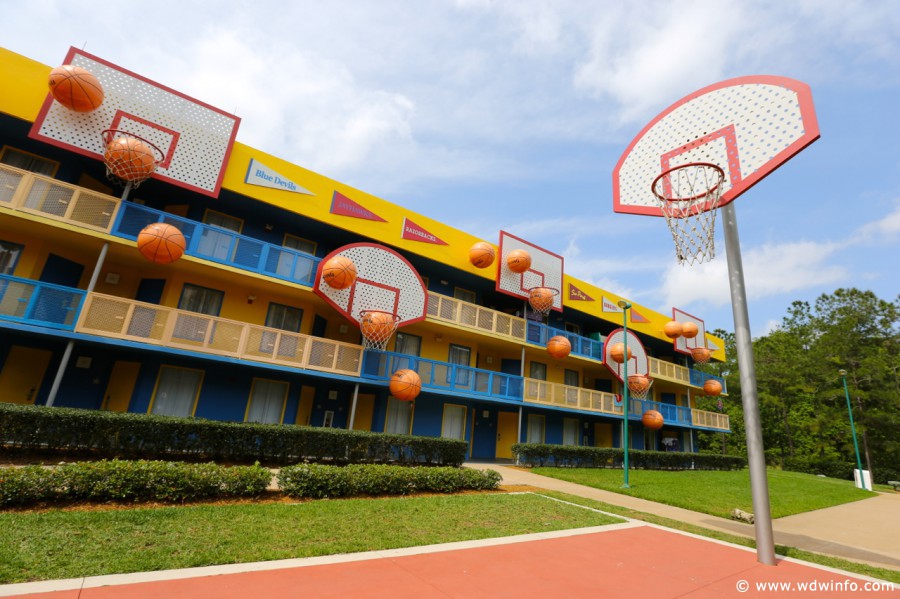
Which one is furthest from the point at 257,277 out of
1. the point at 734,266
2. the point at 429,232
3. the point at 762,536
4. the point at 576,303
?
the point at 576,303

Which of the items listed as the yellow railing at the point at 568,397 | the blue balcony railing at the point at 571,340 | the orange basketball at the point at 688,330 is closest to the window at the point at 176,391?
the yellow railing at the point at 568,397

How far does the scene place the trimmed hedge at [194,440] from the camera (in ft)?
32.4

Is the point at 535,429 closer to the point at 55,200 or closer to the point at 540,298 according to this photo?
the point at 540,298

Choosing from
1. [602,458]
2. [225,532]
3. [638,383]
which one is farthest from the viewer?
[638,383]

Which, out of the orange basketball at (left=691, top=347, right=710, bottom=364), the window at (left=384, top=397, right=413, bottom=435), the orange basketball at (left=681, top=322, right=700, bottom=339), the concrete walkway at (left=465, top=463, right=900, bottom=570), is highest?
the orange basketball at (left=681, top=322, right=700, bottom=339)

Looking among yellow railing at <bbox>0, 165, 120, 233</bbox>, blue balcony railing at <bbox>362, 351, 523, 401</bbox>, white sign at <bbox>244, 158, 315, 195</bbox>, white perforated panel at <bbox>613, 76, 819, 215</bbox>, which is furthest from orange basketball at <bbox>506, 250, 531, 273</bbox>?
yellow railing at <bbox>0, 165, 120, 233</bbox>

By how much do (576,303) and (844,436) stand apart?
113 ft

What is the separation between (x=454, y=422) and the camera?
21312 mm

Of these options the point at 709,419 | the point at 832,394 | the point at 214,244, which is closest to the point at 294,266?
the point at 214,244

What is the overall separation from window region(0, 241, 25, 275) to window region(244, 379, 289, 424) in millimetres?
8107

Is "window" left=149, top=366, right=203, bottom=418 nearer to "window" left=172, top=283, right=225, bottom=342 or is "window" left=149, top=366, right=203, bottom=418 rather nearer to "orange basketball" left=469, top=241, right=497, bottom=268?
"window" left=172, top=283, right=225, bottom=342

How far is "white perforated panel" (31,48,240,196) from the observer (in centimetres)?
1314

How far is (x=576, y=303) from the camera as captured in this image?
26516 mm

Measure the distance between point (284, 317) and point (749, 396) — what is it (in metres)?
15.9
